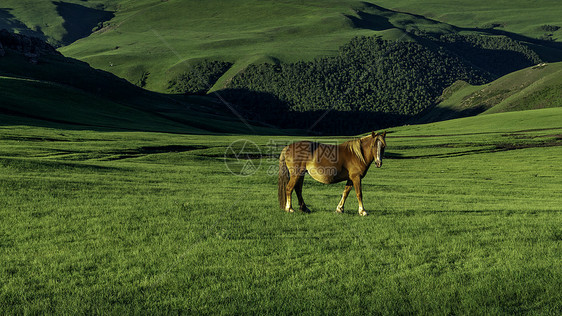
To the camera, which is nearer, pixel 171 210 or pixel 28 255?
pixel 28 255

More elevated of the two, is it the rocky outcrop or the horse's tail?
the rocky outcrop

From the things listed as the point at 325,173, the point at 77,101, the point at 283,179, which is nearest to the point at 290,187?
the point at 283,179

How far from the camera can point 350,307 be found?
8680mm

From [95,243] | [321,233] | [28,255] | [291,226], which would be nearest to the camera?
[28,255]

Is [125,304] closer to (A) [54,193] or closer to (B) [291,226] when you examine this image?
(B) [291,226]

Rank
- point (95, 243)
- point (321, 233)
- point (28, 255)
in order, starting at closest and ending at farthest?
point (28, 255)
point (95, 243)
point (321, 233)

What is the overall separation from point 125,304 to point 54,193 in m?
14.1

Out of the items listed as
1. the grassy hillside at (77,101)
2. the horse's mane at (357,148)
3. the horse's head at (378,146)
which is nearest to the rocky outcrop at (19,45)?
the grassy hillside at (77,101)

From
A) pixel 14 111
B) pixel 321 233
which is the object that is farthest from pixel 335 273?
pixel 14 111

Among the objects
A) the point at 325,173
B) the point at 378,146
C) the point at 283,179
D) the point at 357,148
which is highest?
the point at 378,146

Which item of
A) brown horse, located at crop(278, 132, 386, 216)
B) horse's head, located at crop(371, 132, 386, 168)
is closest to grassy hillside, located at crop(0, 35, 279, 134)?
brown horse, located at crop(278, 132, 386, 216)

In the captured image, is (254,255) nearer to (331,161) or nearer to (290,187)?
(290,187)

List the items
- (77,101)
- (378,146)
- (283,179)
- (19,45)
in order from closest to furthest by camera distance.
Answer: (378,146) → (283,179) → (77,101) → (19,45)

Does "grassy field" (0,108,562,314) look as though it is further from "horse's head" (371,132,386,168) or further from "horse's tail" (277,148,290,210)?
"horse's head" (371,132,386,168)
